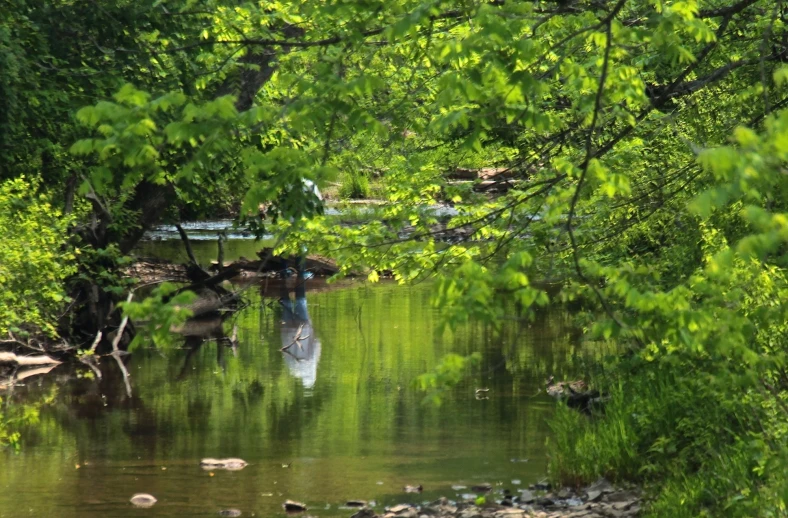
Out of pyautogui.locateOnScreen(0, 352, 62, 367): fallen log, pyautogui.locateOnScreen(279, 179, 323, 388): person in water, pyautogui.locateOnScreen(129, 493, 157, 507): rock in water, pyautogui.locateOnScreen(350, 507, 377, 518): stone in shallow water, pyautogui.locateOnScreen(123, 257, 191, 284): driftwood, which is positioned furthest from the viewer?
pyautogui.locateOnScreen(123, 257, 191, 284): driftwood

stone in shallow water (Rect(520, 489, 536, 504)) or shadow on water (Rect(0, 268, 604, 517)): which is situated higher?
shadow on water (Rect(0, 268, 604, 517))

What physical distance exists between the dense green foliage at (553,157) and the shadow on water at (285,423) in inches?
50.4

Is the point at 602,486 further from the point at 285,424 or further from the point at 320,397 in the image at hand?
the point at 320,397

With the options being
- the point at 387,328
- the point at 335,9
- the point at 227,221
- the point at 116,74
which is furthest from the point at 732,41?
the point at 227,221

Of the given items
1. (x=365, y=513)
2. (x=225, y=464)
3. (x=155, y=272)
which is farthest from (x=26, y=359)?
(x=365, y=513)

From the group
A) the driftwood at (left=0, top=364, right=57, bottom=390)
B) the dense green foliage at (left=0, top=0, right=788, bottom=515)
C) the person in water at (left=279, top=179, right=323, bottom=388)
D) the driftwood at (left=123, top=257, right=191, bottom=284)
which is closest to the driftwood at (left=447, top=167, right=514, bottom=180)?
the dense green foliage at (left=0, top=0, right=788, bottom=515)

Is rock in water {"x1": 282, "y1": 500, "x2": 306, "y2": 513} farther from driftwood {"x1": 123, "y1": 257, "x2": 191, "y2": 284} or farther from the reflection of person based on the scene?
driftwood {"x1": 123, "y1": 257, "x2": 191, "y2": 284}

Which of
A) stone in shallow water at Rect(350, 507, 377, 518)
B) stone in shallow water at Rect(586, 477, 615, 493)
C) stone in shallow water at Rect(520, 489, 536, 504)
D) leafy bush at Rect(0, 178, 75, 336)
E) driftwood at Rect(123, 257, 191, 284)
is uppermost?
driftwood at Rect(123, 257, 191, 284)

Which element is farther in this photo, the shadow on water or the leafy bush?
the leafy bush

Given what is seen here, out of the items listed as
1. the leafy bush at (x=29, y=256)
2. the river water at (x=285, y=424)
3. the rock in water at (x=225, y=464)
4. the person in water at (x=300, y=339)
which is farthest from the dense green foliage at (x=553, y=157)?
the person in water at (x=300, y=339)

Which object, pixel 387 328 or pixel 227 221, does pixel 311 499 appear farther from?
pixel 227 221

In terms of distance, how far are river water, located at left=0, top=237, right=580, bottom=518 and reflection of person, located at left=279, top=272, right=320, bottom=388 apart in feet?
0.18

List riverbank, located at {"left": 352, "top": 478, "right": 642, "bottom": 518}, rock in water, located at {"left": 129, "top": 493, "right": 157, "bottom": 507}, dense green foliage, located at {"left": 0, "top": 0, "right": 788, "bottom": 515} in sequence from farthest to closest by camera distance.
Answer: rock in water, located at {"left": 129, "top": 493, "right": 157, "bottom": 507} → riverbank, located at {"left": 352, "top": 478, "right": 642, "bottom": 518} → dense green foliage, located at {"left": 0, "top": 0, "right": 788, "bottom": 515}

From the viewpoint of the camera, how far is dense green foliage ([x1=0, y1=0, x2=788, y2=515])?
18.1 feet
